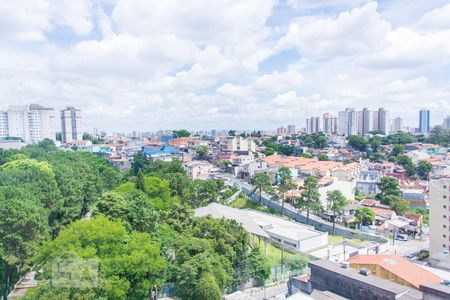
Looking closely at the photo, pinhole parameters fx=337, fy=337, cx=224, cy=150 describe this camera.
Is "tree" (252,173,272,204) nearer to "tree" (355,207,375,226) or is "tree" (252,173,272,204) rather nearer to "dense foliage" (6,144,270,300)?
"tree" (355,207,375,226)

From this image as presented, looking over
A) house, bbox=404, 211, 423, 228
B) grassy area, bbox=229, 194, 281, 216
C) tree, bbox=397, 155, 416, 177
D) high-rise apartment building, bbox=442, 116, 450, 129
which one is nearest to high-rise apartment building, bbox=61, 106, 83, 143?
grassy area, bbox=229, 194, 281, 216

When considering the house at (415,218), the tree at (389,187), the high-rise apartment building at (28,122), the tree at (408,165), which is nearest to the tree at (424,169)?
the tree at (408,165)

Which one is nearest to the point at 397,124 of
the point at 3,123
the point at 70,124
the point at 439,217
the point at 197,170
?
the point at 197,170

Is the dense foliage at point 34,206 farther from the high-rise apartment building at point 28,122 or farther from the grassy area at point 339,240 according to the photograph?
the high-rise apartment building at point 28,122

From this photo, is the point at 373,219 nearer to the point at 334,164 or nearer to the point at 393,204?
the point at 393,204

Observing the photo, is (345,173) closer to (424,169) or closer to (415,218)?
(415,218)
